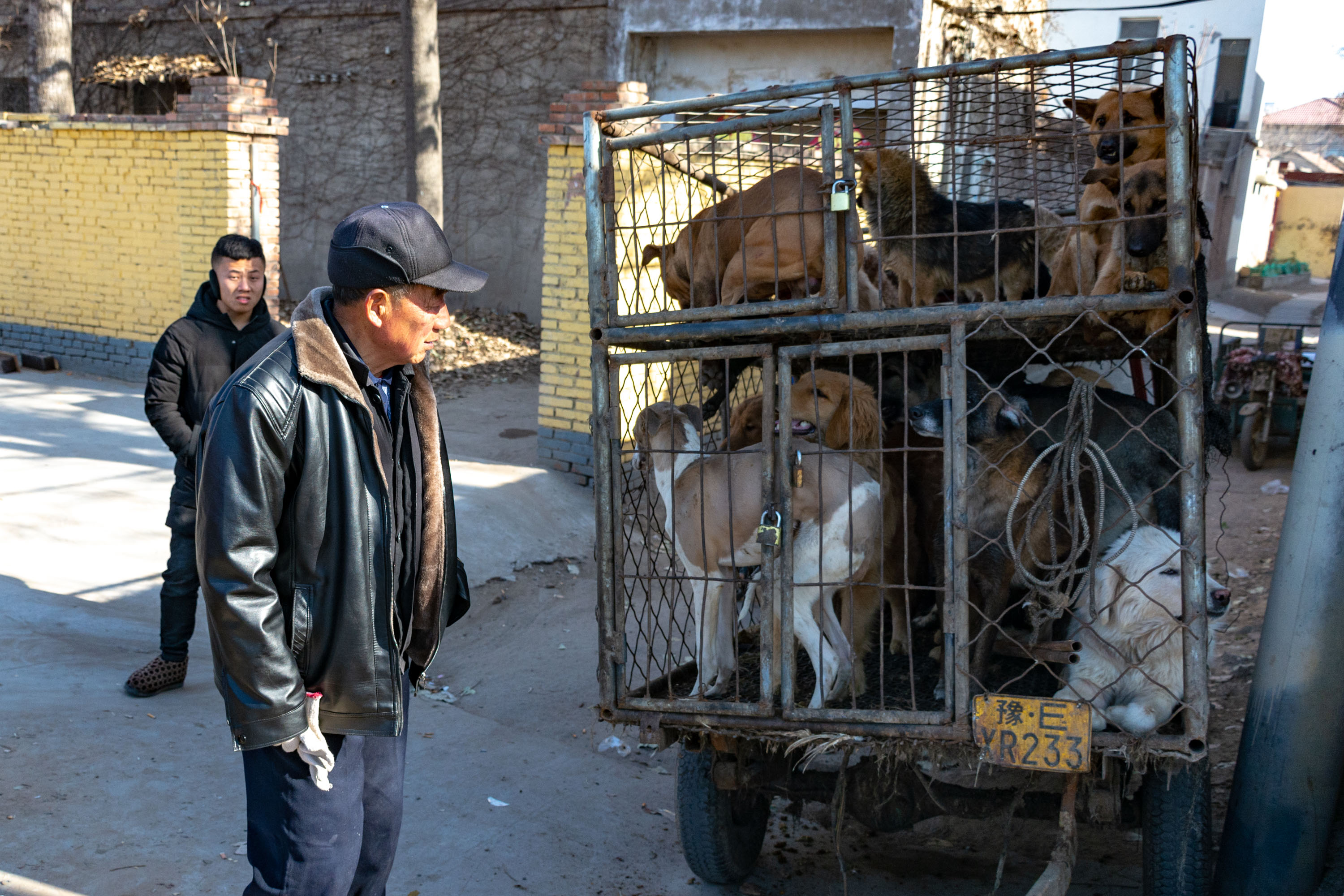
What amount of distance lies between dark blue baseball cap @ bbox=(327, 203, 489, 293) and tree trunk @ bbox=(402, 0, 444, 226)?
7.68 meters

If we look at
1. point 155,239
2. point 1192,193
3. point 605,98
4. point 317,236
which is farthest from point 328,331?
point 317,236

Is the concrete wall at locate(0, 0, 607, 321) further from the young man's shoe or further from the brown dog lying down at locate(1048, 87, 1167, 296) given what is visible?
the brown dog lying down at locate(1048, 87, 1167, 296)

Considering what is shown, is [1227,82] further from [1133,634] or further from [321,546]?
[321,546]

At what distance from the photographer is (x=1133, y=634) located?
3008 mm

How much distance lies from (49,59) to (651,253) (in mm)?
11554

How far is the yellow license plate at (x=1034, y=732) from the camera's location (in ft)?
8.95

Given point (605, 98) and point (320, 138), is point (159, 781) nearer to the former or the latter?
point (605, 98)

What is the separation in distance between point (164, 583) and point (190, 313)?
1190mm

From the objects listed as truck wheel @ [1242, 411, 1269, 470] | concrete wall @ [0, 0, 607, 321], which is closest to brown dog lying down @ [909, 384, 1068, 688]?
truck wheel @ [1242, 411, 1269, 470]

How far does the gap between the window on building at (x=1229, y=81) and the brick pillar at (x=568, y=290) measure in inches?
1020

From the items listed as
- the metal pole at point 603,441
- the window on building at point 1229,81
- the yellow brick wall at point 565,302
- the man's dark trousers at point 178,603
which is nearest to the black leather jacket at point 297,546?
the metal pole at point 603,441

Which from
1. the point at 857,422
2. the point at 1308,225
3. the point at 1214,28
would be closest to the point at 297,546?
the point at 857,422

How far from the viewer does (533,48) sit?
47.0ft

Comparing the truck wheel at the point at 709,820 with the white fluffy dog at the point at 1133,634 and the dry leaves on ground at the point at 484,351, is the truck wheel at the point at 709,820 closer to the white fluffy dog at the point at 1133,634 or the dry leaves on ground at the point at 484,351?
the white fluffy dog at the point at 1133,634
